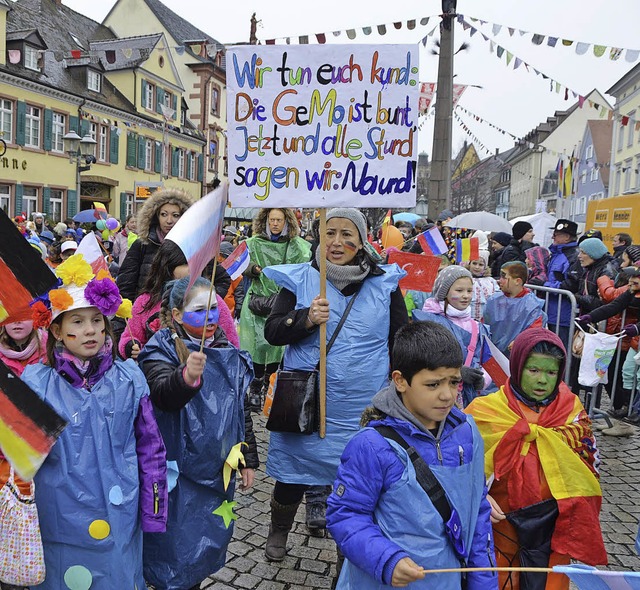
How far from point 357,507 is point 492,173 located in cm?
6535

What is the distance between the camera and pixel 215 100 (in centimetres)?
4188

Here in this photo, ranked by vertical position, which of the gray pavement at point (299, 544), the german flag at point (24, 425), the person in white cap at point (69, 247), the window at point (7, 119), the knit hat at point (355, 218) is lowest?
the gray pavement at point (299, 544)

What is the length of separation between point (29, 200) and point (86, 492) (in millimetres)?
24120

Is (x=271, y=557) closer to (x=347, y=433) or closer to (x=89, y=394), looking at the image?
(x=347, y=433)

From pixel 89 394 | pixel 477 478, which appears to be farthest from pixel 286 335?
pixel 477 478

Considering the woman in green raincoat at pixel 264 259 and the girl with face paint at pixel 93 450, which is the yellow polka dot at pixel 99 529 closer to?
the girl with face paint at pixel 93 450

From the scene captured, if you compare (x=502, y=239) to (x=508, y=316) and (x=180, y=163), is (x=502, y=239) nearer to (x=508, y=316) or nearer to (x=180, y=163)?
(x=508, y=316)

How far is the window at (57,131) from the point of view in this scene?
82.3 feet

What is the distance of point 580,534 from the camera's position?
2672 mm

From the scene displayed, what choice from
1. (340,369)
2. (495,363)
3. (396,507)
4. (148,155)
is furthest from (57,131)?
(396,507)

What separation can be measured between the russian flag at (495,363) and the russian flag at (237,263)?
2.40 m

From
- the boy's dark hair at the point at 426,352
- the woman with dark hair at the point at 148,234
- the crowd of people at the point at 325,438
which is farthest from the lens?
the woman with dark hair at the point at 148,234

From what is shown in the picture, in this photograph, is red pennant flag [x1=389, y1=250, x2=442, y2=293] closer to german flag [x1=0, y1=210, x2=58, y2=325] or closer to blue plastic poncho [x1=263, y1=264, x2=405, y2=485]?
blue plastic poncho [x1=263, y1=264, x2=405, y2=485]

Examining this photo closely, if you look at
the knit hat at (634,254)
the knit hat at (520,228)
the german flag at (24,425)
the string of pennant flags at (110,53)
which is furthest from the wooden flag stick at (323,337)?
the string of pennant flags at (110,53)
